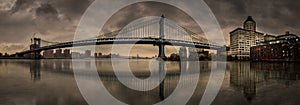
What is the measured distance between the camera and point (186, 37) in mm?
65312

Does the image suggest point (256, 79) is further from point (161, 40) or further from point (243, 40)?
point (243, 40)

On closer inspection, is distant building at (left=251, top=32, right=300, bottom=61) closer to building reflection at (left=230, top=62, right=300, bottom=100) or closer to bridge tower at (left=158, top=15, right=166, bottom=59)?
bridge tower at (left=158, top=15, right=166, bottom=59)

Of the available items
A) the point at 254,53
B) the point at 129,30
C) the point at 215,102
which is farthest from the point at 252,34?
the point at 215,102

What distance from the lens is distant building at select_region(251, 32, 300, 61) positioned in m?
61.3

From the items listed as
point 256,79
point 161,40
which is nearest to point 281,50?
point 161,40

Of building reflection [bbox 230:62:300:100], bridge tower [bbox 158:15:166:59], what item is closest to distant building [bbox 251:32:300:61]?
bridge tower [bbox 158:15:166:59]

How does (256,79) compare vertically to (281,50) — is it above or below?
below

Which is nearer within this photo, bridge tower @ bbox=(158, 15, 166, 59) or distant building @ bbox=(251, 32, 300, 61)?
bridge tower @ bbox=(158, 15, 166, 59)

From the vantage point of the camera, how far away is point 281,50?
65125mm

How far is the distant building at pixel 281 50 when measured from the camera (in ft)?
201

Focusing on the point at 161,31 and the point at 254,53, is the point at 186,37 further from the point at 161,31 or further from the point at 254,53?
the point at 254,53

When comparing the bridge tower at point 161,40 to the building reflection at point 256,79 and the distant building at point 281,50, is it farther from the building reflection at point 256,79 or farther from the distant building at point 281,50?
the building reflection at point 256,79

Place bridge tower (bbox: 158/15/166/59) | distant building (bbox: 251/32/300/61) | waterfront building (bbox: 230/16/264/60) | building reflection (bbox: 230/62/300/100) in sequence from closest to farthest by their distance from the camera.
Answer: building reflection (bbox: 230/62/300/100)
bridge tower (bbox: 158/15/166/59)
distant building (bbox: 251/32/300/61)
waterfront building (bbox: 230/16/264/60)

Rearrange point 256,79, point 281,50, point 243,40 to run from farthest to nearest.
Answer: point 243,40 < point 281,50 < point 256,79
